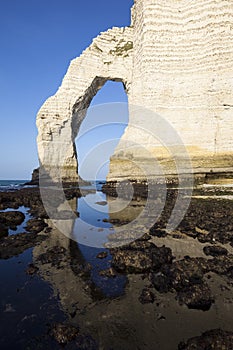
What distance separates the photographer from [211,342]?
2.09 m

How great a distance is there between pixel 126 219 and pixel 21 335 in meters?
5.83

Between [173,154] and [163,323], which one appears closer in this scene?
[163,323]

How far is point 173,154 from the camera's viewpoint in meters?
16.5

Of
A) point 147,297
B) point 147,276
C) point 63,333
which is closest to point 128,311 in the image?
point 147,297

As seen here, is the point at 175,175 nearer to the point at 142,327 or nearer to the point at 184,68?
the point at 184,68

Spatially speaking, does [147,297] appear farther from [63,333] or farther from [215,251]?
[215,251]

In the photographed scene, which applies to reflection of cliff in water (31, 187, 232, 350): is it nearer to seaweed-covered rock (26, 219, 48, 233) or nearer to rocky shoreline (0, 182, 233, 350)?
rocky shoreline (0, 182, 233, 350)

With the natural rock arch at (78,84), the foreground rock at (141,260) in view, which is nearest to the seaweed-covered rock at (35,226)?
the foreground rock at (141,260)

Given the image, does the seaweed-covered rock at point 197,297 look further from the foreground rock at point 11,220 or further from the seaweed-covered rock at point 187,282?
the foreground rock at point 11,220

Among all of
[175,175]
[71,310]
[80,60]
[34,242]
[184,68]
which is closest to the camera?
[71,310]

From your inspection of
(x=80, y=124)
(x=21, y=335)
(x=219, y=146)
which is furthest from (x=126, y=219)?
(x=80, y=124)

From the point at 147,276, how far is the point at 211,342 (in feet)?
5.13

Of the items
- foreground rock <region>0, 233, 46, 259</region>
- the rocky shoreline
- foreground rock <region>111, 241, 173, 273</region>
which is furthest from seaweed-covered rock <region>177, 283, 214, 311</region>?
foreground rock <region>0, 233, 46, 259</region>

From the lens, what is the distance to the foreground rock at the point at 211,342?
206cm
